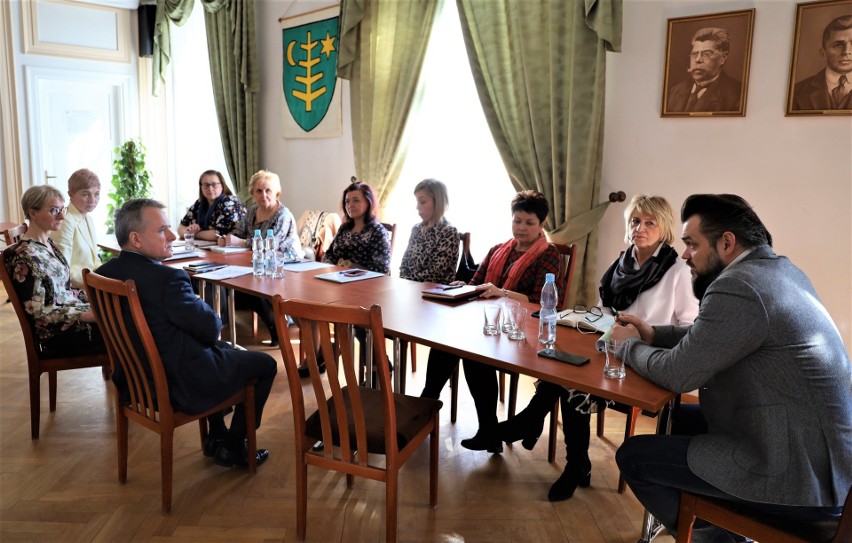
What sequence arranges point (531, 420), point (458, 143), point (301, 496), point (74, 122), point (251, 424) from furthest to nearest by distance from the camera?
point (74, 122) < point (458, 143) < point (531, 420) < point (251, 424) < point (301, 496)

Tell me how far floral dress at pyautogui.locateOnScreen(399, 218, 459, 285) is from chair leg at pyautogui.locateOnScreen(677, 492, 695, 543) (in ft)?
6.45

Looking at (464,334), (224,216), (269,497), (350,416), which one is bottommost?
(269,497)

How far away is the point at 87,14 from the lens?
6.48 m

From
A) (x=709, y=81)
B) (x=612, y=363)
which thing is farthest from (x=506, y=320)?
(x=709, y=81)

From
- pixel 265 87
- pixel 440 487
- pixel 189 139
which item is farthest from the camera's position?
pixel 189 139

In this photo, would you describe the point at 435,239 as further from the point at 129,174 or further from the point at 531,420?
the point at 129,174

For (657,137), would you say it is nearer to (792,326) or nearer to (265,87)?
(792,326)

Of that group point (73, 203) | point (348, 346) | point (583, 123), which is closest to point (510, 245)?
point (583, 123)

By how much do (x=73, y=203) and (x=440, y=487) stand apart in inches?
105

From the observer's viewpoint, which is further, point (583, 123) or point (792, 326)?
point (583, 123)

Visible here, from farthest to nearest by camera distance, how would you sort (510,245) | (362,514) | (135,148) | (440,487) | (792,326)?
1. (135,148)
2. (510,245)
3. (440,487)
4. (362,514)
5. (792,326)

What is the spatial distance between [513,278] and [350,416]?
1.19 meters

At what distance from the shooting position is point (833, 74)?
2727 millimetres

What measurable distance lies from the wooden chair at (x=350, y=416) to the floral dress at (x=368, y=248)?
1560 millimetres
